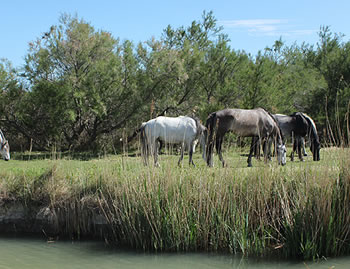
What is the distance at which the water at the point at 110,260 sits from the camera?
689 centimetres

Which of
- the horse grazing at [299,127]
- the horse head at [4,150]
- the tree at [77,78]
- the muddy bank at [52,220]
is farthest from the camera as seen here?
the tree at [77,78]

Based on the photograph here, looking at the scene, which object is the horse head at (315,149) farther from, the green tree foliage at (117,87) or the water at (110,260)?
the water at (110,260)

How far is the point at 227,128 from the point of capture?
1303 cm

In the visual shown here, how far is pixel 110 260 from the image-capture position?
7.36m

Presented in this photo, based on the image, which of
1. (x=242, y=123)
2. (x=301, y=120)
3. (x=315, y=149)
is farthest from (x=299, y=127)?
(x=242, y=123)

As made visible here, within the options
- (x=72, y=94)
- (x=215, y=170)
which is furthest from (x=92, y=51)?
(x=215, y=170)

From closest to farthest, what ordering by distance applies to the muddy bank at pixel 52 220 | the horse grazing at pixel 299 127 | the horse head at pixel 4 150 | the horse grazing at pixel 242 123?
the muddy bank at pixel 52 220 < the horse grazing at pixel 242 123 < the horse grazing at pixel 299 127 < the horse head at pixel 4 150

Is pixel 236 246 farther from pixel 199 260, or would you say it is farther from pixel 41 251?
pixel 41 251

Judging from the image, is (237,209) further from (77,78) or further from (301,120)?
(77,78)

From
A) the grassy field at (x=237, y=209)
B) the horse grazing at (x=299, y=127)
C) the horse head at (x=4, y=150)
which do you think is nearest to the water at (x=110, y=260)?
the grassy field at (x=237, y=209)

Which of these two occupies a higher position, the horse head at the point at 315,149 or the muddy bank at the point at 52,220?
the horse head at the point at 315,149

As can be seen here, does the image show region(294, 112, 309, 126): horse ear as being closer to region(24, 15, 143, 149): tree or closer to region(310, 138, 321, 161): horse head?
region(310, 138, 321, 161): horse head

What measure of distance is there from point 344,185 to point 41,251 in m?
5.42

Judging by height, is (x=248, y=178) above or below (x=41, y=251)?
above
